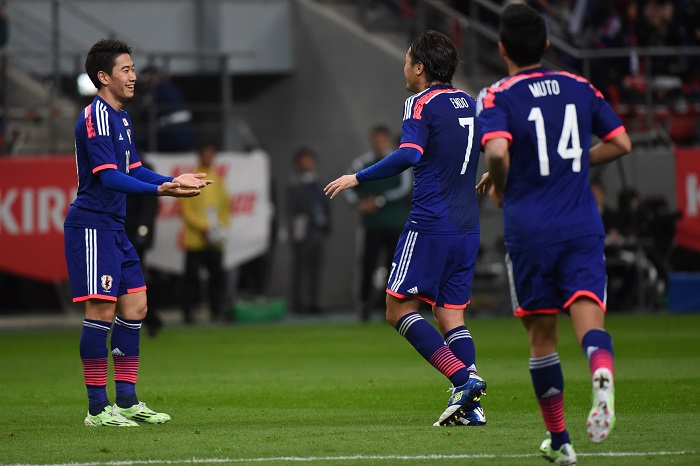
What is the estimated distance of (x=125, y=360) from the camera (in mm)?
8852

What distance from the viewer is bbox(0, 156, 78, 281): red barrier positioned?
61.8ft

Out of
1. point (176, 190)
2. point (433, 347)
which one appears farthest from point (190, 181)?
point (433, 347)

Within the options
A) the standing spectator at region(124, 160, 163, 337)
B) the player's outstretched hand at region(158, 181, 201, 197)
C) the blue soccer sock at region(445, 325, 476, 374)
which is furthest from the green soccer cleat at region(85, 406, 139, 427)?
the standing spectator at region(124, 160, 163, 337)

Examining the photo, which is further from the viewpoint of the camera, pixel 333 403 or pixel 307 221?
pixel 307 221

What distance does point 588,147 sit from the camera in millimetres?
6473

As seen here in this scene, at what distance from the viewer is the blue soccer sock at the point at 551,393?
6.43 meters

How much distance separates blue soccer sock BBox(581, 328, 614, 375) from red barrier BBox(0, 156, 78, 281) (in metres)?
13.5

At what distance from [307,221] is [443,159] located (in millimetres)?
12621

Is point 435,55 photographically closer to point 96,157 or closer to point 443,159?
point 443,159

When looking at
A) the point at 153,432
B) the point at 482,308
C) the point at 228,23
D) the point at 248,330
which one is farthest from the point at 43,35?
the point at 153,432

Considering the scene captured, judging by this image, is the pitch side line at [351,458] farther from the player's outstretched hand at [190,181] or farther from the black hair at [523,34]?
the black hair at [523,34]

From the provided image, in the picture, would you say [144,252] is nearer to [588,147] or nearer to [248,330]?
[248,330]

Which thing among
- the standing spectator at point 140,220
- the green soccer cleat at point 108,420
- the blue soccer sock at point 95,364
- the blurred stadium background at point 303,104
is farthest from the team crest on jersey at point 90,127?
the blurred stadium background at point 303,104

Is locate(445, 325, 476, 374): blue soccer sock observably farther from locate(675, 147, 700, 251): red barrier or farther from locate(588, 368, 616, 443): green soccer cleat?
locate(675, 147, 700, 251): red barrier
